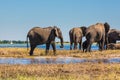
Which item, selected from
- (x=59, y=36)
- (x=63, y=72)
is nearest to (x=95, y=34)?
(x=59, y=36)

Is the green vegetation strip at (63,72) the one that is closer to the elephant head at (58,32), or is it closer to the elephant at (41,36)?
the elephant at (41,36)

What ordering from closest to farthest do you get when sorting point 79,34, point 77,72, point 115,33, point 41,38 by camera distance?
1. point 77,72
2. point 41,38
3. point 79,34
4. point 115,33

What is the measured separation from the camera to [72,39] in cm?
4559

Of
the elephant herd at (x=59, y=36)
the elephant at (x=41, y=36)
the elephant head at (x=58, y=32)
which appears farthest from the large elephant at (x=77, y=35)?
the elephant at (x=41, y=36)

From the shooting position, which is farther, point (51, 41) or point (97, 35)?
point (97, 35)

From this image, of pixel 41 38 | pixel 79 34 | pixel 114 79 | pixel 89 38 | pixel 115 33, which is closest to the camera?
pixel 114 79

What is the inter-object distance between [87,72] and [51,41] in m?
16.2

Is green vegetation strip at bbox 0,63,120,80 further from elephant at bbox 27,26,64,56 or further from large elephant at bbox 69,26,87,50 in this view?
large elephant at bbox 69,26,87,50

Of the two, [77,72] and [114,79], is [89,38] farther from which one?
[114,79]

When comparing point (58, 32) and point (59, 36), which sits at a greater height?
point (58, 32)

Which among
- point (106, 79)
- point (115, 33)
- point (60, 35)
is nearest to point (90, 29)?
point (60, 35)

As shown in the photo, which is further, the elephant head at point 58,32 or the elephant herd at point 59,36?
the elephant head at point 58,32

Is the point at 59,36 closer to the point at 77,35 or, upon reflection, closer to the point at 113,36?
the point at 77,35

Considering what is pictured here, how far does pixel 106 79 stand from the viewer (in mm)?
14062
